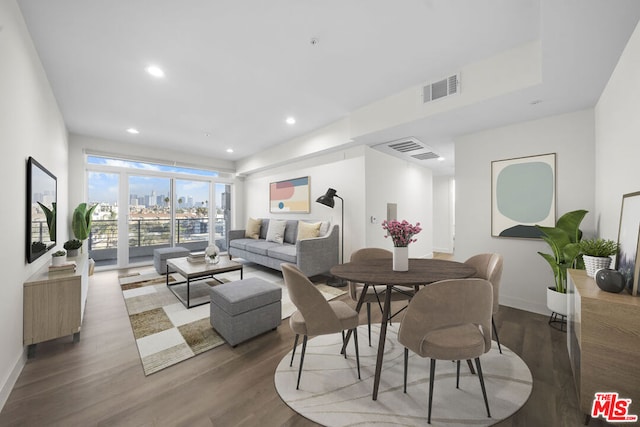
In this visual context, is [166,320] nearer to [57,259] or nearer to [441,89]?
[57,259]

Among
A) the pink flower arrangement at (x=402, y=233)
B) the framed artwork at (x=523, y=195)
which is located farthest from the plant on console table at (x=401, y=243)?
the framed artwork at (x=523, y=195)

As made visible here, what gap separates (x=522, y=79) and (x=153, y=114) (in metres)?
4.78

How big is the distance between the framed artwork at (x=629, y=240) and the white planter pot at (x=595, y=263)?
70 millimetres

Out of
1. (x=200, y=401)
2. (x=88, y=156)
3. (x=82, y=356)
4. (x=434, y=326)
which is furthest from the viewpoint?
(x=88, y=156)

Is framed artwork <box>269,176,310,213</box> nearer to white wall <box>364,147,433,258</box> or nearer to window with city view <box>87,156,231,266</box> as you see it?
white wall <box>364,147,433,258</box>

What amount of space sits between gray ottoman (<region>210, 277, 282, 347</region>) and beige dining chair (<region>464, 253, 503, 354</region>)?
1.85 metres

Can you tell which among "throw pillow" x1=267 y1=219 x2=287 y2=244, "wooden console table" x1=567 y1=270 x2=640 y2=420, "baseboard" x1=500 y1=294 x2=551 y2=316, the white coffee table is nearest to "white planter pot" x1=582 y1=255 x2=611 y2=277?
"wooden console table" x1=567 y1=270 x2=640 y2=420

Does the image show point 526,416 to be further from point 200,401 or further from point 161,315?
point 161,315

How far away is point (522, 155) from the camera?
3.01 meters

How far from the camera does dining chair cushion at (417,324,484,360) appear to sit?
1346mm

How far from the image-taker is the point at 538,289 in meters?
2.91

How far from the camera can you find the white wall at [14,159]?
1598 mm

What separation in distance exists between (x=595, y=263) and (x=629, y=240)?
0.78 ft

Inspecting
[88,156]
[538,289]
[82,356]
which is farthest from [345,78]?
[88,156]
